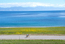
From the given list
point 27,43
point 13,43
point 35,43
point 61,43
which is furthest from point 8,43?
point 61,43

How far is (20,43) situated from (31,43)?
1045 millimetres

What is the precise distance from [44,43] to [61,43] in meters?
1.63

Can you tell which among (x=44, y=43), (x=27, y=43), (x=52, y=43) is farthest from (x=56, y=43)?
(x=27, y=43)

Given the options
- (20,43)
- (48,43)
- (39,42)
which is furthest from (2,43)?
(48,43)

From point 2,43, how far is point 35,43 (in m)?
3.14

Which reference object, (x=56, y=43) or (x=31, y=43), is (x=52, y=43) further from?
(x=31, y=43)

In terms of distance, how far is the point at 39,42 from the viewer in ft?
39.3

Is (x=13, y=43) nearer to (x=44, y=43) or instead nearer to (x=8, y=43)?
(x=8, y=43)

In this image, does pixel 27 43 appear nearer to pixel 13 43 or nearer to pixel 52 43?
pixel 13 43

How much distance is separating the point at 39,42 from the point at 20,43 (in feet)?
6.08

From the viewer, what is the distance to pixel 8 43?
38.4 feet

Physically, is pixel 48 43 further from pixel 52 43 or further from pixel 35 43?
pixel 35 43

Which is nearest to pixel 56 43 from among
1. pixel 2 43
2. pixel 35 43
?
pixel 35 43

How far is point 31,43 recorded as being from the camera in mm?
11664
